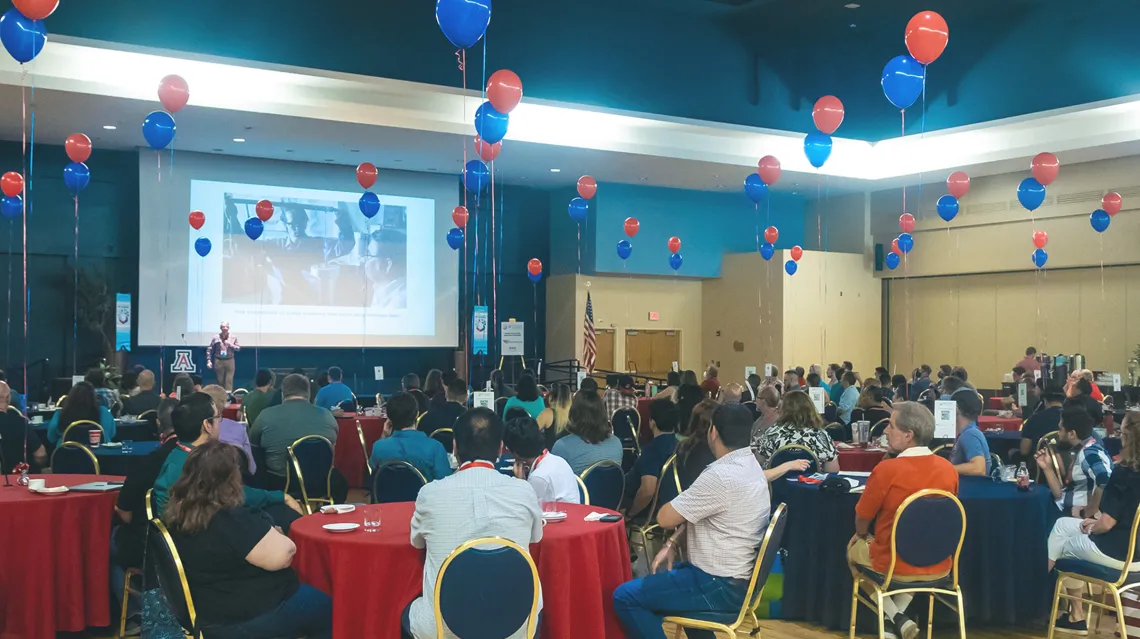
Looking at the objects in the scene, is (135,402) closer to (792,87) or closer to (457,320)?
(457,320)

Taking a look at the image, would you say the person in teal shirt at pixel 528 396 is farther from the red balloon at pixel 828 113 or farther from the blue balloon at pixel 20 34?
the red balloon at pixel 828 113

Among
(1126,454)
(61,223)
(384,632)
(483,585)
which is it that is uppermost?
(61,223)

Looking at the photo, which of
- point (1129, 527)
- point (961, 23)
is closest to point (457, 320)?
point (961, 23)

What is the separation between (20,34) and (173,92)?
257 cm

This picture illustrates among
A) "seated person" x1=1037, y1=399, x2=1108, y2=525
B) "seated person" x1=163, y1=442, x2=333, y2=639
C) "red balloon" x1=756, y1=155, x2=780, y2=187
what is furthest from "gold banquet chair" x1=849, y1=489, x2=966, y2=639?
"red balloon" x1=756, y1=155, x2=780, y2=187

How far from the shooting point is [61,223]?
15.8 metres

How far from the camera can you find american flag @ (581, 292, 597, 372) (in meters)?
17.6

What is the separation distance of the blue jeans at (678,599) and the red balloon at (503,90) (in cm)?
624

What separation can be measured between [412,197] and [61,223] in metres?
5.66

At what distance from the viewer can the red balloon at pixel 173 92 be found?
10.1 meters

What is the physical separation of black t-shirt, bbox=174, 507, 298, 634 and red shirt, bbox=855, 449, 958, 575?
258 cm

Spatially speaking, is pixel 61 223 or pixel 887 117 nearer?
pixel 61 223

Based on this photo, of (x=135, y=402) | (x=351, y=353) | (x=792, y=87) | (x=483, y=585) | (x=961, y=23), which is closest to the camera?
(x=483, y=585)

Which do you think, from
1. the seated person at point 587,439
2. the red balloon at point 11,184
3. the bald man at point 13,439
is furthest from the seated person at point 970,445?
the red balloon at point 11,184
